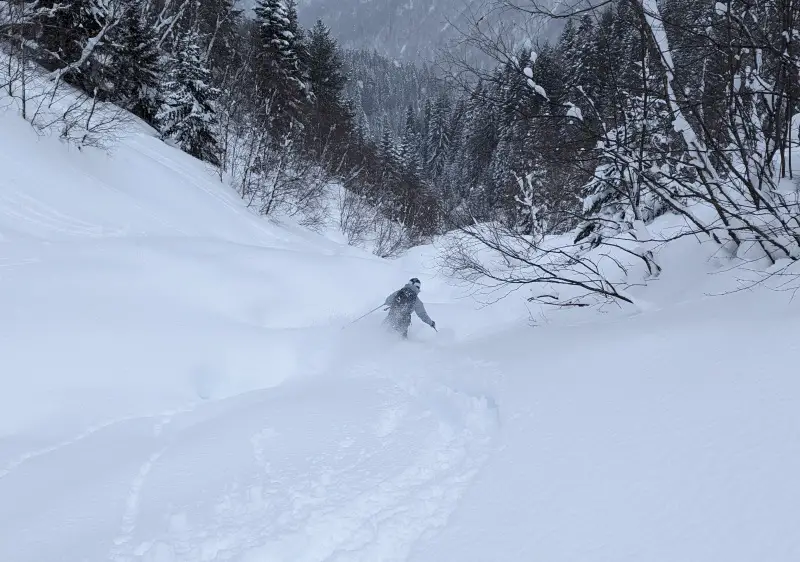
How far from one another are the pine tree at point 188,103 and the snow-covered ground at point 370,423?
10720 mm

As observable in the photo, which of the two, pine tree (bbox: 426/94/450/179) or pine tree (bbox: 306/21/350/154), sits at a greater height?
pine tree (bbox: 426/94/450/179)

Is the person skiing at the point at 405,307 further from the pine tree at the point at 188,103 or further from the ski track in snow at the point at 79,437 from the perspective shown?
the pine tree at the point at 188,103

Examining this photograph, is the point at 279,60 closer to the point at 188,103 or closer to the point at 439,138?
the point at 188,103

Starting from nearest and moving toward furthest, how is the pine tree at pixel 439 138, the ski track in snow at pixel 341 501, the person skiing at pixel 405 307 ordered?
the ski track in snow at pixel 341 501 < the person skiing at pixel 405 307 < the pine tree at pixel 439 138

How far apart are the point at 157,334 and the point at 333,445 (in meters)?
3.22

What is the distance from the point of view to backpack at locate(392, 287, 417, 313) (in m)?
7.47

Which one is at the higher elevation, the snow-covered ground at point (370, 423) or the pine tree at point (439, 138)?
the pine tree at point (439, 138)

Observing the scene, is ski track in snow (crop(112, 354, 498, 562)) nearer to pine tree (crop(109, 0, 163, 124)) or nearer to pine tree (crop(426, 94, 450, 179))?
pine tree (crop(109, 0, 163, 124))

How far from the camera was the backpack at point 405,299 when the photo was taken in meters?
7.47

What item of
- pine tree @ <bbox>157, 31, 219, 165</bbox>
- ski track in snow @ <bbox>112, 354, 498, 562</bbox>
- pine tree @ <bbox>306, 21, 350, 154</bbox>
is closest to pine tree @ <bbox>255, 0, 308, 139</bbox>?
pine tree @ <bbox>306, 21, 350, 154</bbox>

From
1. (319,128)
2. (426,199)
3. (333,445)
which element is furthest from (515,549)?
(426,199)

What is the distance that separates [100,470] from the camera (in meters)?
3.64

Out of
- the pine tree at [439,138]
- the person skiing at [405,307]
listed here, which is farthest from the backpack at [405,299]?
the pine tree at [439,138]

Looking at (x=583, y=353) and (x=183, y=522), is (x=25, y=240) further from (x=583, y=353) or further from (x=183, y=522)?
(x=583, y=353)
